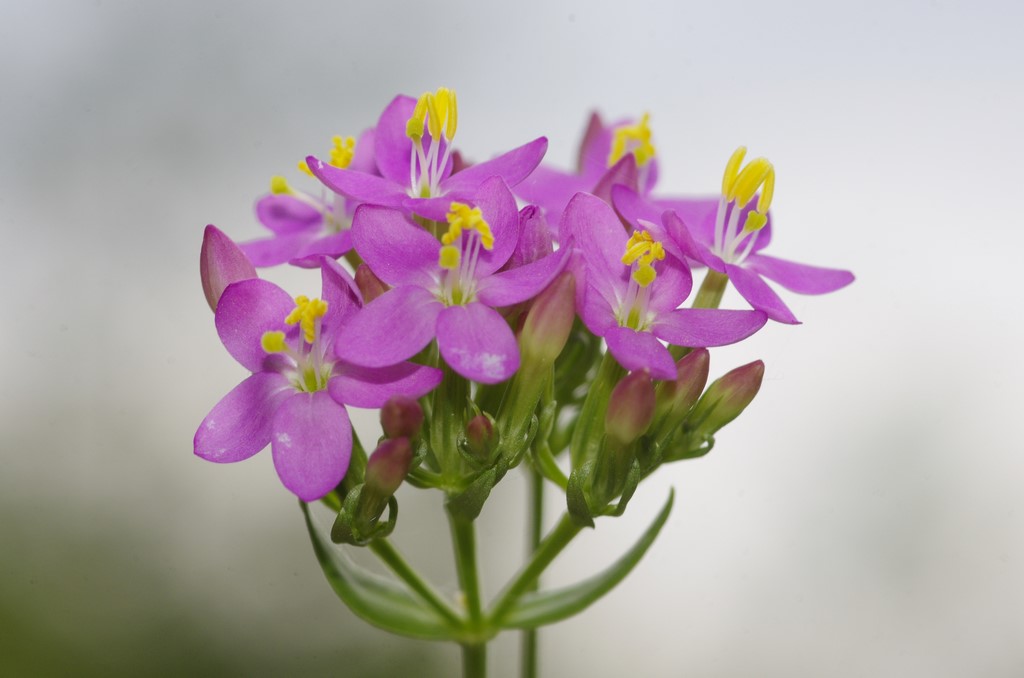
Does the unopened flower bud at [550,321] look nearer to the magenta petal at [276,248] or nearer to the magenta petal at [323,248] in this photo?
the magenta petal at [323,248]

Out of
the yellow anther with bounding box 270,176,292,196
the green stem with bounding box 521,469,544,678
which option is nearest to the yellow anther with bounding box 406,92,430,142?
the yellow anther with bounding box 270,176,292,196

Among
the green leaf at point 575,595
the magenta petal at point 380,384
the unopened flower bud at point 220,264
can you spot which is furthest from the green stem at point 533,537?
the unopened flower bud at point 220,264

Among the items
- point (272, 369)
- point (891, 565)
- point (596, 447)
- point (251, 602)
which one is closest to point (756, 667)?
point (891, 565)

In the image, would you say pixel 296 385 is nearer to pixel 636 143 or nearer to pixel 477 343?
pixel 477 343

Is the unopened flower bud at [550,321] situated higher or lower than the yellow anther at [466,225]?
lower

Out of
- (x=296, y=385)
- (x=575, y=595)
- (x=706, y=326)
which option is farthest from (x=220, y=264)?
(x=575, y=595)
